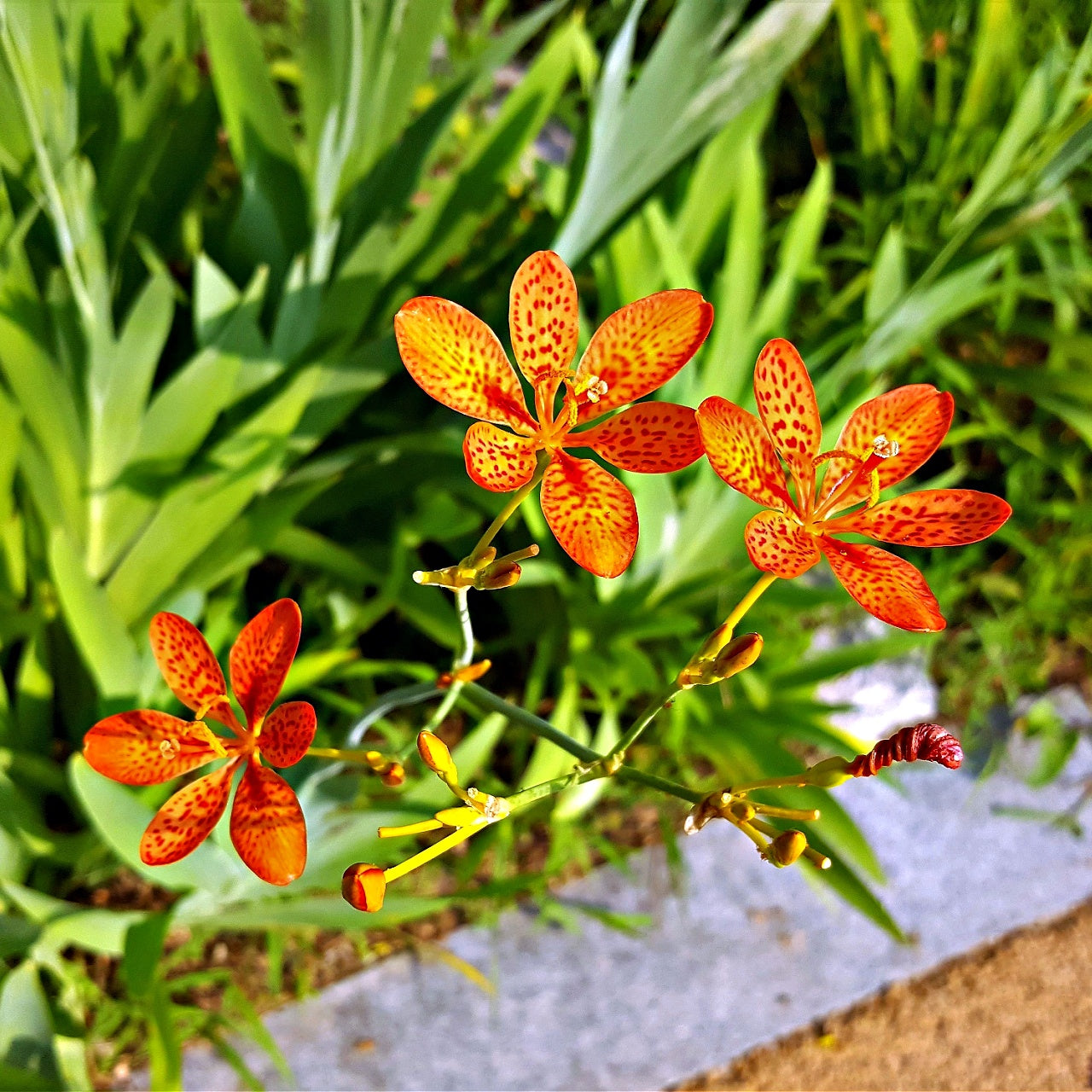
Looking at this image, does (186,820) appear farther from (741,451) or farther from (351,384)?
(351,384)

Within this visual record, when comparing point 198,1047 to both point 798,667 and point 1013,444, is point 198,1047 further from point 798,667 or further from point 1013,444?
point 1013,444

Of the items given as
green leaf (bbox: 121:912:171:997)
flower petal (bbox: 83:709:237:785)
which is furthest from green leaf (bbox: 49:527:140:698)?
flower petal (bbox: 83:709:237:785)

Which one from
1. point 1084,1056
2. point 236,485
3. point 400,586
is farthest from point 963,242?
point 1084,1056

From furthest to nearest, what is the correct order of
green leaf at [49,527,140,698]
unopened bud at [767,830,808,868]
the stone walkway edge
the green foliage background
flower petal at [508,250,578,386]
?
1. the stone walkway edge
2. the green foliage background
3. green leaf at [49,527,140,698]
4. flower petal at [508,250,578,386]
5. unopened bud at [767,830,808,868]

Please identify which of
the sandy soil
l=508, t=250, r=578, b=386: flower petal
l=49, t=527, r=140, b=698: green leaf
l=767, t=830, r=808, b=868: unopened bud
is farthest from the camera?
the sandy soil

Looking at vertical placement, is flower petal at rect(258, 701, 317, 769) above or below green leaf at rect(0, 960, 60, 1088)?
above

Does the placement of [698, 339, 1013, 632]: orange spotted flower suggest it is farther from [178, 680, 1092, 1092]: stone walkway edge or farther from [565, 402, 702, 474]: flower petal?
[178, 680, 1092, 1092]: stone walkway edge

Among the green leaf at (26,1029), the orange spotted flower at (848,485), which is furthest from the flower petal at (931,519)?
the green leaf at (26,1029)
